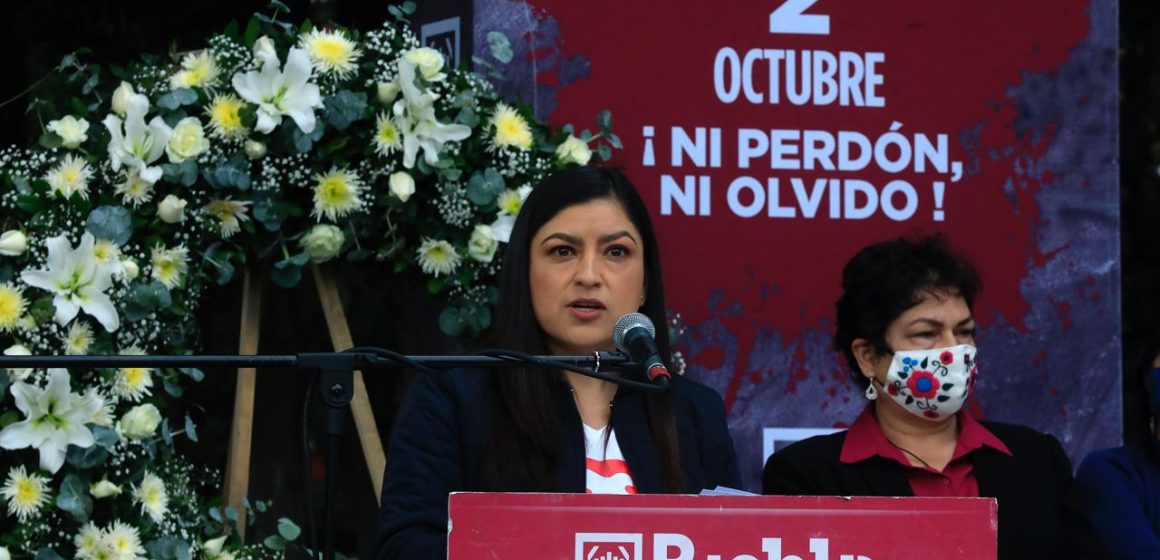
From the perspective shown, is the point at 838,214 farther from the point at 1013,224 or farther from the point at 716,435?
the point at 716,435

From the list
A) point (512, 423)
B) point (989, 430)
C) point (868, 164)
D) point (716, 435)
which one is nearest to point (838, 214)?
point (868, 164)

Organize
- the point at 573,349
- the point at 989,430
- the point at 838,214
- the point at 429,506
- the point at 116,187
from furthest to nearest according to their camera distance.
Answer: the point at 838,214, the point at 116,187, the point at 989,430, the point at 573,349, the point at 429,506

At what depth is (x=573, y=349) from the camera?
3.38 metres

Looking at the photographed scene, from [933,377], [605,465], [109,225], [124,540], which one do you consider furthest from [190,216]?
[933,377]

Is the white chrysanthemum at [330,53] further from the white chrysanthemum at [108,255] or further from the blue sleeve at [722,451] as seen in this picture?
the blue sleeve at [722,451]

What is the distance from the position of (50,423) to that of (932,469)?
191 cm

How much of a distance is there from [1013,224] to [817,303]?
0.59m

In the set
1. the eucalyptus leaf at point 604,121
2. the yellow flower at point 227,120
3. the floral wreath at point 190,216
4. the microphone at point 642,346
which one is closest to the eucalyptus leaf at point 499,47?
the floral wreath at point 190,216

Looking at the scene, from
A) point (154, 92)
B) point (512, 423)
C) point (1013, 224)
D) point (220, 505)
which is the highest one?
point (154, 92)

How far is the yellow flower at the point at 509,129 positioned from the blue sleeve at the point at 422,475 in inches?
40.1

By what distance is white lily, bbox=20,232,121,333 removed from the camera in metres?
3.88

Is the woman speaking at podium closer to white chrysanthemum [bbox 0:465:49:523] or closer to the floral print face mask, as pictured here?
the floral print face mask

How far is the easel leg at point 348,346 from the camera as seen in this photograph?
4.27 meters

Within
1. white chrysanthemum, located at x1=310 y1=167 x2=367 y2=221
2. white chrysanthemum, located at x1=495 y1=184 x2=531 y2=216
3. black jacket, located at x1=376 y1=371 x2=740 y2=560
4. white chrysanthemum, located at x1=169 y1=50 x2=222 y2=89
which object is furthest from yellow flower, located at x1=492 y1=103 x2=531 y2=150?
black jacket, located at x1=376 y1=371 x2=740 y2=560
